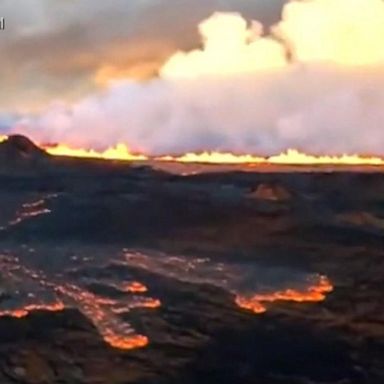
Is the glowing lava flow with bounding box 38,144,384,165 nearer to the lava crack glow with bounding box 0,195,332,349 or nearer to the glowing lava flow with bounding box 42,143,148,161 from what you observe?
the glowing lava flow with bounding box 42,143,148,161

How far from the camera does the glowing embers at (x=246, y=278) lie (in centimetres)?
312

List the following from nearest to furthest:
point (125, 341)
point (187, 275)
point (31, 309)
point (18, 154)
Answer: point (125, 341) → point (31, 309) → point (187, 275) → point (18, 154)

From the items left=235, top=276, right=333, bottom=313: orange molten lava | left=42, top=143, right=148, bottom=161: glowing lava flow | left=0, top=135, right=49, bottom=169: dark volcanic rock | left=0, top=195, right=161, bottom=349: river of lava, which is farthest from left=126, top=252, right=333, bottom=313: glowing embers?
left=42, top=143, right=148, bottom=161: glowing lava flow

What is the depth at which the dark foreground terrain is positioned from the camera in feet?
9.89

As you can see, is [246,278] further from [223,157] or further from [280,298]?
[223,157]

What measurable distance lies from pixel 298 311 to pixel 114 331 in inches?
26.4

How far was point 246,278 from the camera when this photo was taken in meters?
3.22

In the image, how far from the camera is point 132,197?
3773 mm

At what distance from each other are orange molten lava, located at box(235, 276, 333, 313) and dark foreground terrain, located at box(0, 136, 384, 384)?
2 centimetres

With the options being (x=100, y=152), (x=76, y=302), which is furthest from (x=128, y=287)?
(x=100, y=152)

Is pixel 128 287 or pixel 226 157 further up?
pixel 226 157

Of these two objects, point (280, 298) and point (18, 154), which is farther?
point (18, 154)

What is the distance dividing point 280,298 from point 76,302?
2.49 feet

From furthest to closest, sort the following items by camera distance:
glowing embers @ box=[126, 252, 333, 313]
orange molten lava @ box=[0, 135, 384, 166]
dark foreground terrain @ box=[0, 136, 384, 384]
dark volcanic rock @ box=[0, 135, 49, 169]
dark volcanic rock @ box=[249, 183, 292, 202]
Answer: orange molten lava @ box=[0, 135, 384, 166], dark volcanic rock @ box=[0, 135, 49, 169], dark volcanic rock @ box=[249, 183, 292, 202], glowing embers @ box=[126, 252, 333, 313], dark foreground terrain @ box=[0, 136, 384, 384]
